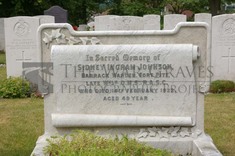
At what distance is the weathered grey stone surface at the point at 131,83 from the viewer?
4715 mm

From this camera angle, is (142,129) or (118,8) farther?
(118,8)

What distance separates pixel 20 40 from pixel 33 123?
13.5 feet

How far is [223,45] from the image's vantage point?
1073cm

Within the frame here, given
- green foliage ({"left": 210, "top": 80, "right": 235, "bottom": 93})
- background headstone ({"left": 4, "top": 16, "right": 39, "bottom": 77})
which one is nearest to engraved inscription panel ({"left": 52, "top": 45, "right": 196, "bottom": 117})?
green foliage ({"left": 210, "top": 80, "right": 235, "bottom": 93})

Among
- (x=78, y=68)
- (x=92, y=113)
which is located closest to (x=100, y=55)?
(x=78, y=68)

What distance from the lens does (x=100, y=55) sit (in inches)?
186

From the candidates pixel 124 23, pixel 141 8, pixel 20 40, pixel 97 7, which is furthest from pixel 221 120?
pixel 97 7

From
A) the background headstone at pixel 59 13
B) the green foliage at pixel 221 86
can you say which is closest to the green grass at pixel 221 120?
the green foliage at pixel 221 86

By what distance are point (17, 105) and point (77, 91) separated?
441cm

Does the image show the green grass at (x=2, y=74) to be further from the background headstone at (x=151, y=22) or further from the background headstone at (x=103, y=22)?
the background headstone at (x=151, y=22)

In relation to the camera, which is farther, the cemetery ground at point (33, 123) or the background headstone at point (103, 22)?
the background headstone at point (103, 22)

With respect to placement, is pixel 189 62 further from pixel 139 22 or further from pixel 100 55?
pixel 139 22

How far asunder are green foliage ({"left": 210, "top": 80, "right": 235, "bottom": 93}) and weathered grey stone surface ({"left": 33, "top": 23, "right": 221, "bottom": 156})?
18.6 ft

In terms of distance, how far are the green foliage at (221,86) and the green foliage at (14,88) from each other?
482 centimetres
